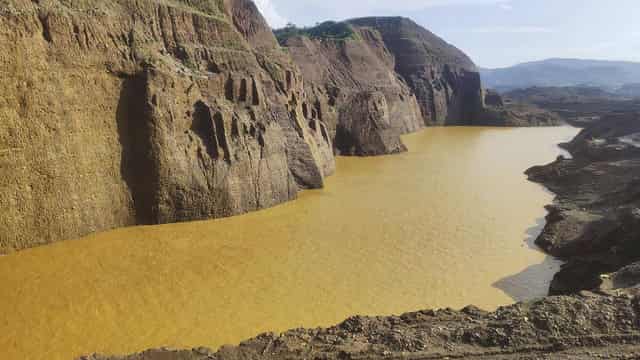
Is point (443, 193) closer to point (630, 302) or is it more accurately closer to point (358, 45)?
point (630, 302)

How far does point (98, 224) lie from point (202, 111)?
18.2 ft

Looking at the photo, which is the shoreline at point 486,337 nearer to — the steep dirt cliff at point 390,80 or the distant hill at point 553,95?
the steep dirt cliff at point 390,80

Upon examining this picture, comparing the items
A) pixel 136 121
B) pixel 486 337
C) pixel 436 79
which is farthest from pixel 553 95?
pixel 486 337

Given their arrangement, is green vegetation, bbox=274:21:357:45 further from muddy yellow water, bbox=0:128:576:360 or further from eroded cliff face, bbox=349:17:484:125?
muddy yellow water, bbox=0:128:576:360

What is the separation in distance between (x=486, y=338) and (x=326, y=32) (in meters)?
54.2

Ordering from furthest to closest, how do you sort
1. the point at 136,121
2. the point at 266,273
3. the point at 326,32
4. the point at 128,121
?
the point at 326,32 < the point at 136,121 < the point at 128,121 < the point at 266,273

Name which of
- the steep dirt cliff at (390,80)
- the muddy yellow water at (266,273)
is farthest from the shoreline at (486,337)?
the steep dirt cliff at (390,80)

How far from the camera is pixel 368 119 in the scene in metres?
37.7

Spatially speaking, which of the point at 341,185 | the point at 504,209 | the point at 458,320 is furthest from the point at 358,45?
the point at 458,320

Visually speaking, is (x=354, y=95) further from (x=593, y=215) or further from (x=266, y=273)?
(x=266, y=273)

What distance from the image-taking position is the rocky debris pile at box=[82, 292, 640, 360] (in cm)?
825

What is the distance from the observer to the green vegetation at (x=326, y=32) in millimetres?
52338

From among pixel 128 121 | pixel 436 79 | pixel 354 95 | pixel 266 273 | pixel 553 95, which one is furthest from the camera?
pixel 553 95

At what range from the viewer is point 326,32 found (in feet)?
196
